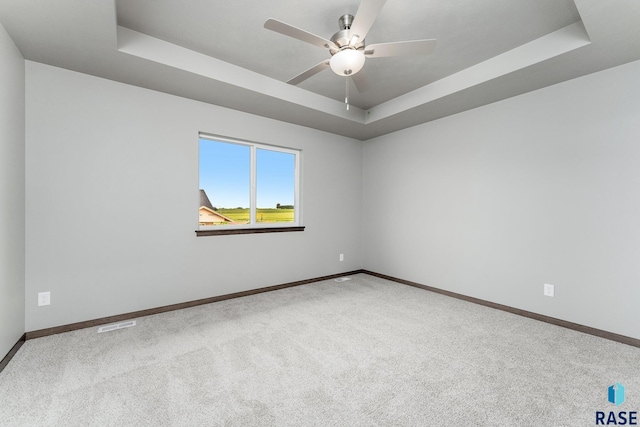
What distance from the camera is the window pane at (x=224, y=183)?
11.1 feet

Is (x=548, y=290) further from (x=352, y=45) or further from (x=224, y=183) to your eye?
(x=224, y=183)

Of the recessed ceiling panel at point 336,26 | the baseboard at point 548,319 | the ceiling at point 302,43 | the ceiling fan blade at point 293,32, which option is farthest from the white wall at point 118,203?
the baseboard at point 548,319

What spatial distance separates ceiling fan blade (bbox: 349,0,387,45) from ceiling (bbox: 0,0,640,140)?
306 millimetres

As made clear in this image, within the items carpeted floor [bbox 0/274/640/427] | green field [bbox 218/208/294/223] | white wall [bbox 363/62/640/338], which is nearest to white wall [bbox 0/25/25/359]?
carpeted floor [bbox 0/274/640/427]

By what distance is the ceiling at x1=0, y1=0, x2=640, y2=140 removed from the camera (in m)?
1.91

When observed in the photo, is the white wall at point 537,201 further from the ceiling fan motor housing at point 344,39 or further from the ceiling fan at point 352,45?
the ceiling fan motor housing at point 344,39

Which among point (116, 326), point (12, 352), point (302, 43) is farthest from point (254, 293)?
point (302, 43)

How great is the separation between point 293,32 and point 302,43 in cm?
73

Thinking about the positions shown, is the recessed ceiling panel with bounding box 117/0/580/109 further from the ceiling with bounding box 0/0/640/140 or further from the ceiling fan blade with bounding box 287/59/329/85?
the ceiling fan blade with bounding box 287/59/329/85

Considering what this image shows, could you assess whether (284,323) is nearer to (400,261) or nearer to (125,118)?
(400,261)

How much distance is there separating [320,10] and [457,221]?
2.83 m

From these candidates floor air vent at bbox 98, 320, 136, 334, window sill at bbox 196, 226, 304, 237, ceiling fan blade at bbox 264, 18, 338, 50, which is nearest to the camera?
ceiling fan blade at bbox 264, 18, 338, 50

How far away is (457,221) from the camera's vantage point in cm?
356

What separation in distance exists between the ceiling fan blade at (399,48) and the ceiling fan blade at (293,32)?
0.87 feet
